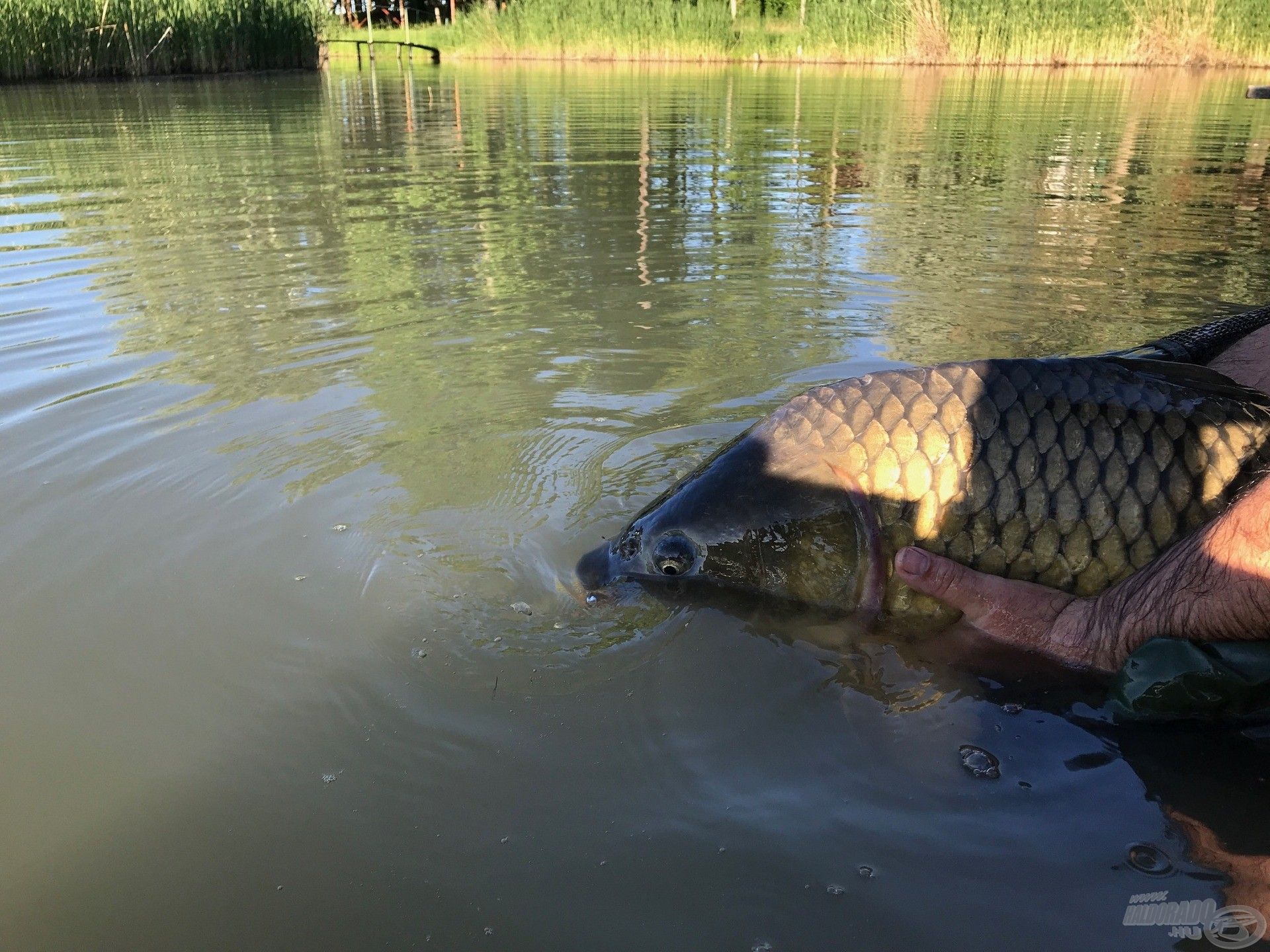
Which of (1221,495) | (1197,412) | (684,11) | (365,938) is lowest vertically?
(365,938)

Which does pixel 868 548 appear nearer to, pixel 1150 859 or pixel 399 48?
pixel 1150 859

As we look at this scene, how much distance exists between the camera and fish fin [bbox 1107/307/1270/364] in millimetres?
3432

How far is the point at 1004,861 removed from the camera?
2055 millimetres

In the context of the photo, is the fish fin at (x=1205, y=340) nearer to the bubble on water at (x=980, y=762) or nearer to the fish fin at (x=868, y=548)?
the fish fin at (x=868, y=548)

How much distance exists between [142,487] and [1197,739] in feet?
12.0

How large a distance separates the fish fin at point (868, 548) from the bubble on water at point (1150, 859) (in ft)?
3.18

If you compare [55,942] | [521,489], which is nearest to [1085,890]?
[55,942]

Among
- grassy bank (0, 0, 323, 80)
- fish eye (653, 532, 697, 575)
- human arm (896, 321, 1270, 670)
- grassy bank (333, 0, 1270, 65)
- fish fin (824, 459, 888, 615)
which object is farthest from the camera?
grassy bank (333, 0, 1270, 65)

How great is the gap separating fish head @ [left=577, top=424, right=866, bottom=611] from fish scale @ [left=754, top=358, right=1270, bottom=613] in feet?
0.28

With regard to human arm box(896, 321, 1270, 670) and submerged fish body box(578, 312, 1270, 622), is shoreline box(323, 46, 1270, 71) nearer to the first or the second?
submerged fish body box(578, 312, 1270, 622)

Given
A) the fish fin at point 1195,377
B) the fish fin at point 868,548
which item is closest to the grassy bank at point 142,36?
the fish fin at point 868,548

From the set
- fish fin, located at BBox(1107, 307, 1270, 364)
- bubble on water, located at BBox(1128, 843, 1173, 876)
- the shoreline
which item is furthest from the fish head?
the shoreline

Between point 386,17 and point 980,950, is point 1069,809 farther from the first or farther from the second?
point 386,17

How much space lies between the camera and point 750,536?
2.99m
